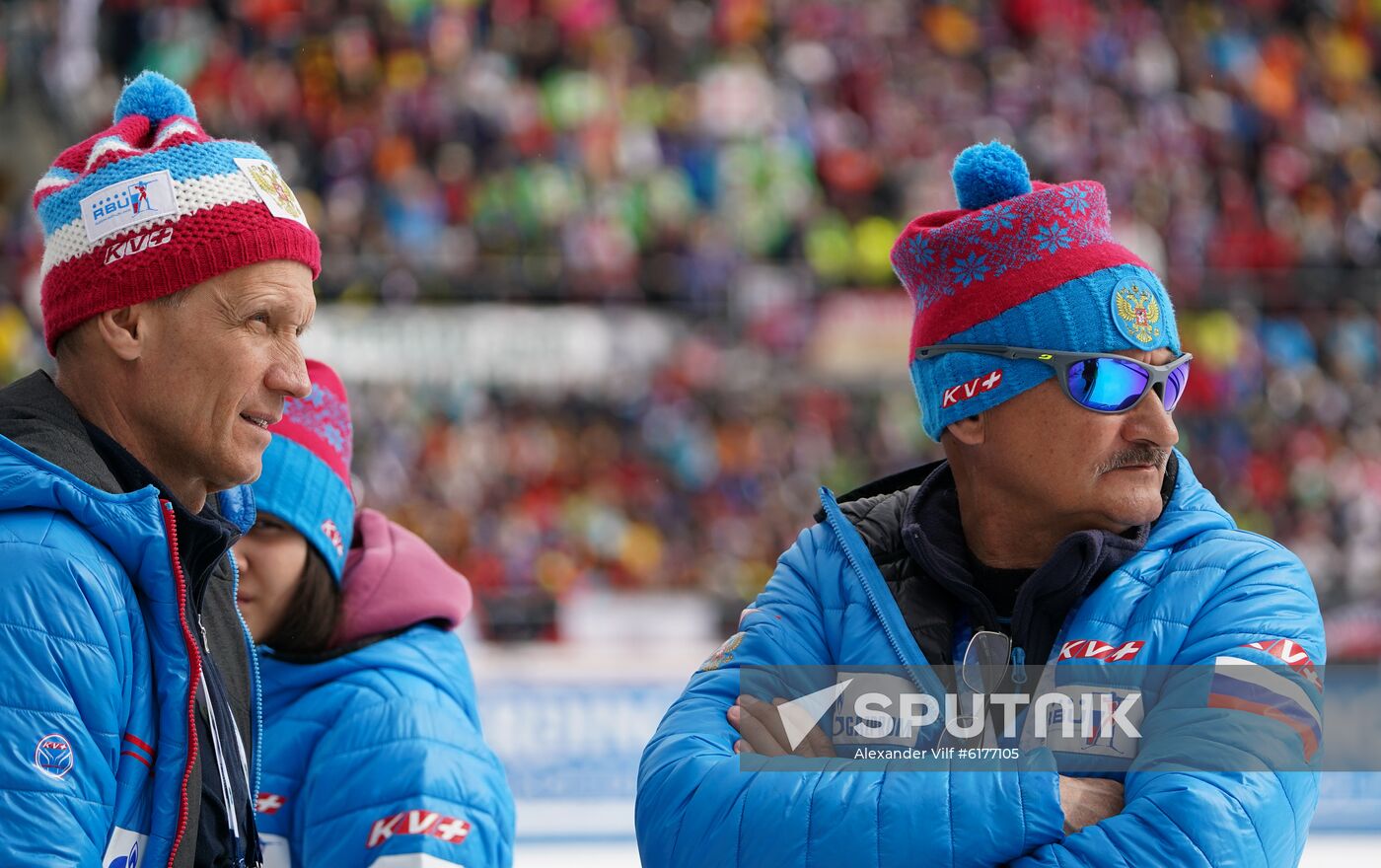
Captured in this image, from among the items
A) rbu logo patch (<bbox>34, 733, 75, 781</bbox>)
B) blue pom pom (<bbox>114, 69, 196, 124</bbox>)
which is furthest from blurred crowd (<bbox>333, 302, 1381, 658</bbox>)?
rbu logo patch (<bbox>34, 733, 75, 781</bbox>)

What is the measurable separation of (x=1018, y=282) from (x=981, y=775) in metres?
0.67

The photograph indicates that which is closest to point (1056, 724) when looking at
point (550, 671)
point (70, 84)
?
point (550, 671)

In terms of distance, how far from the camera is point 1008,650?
2150 millimetres

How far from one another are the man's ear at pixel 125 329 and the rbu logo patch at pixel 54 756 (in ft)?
1.69

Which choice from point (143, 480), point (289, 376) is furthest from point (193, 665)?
point (289, 376)

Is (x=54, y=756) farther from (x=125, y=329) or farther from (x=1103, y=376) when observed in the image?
(x=1103, y=376)

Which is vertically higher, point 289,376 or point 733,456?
point 289,376

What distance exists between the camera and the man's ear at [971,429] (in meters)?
2.30

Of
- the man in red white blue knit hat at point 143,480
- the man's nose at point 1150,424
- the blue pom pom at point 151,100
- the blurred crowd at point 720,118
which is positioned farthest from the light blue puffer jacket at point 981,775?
the blurred crowd at point 720,118

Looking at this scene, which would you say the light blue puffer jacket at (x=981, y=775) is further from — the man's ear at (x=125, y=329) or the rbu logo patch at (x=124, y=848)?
the man's ear at (x=125, y=329)

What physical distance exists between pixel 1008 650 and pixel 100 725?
1125mm

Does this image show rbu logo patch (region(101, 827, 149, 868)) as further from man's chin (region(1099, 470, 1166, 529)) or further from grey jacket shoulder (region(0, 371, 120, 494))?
man's chin (region(1099, 470, 1166, 529))

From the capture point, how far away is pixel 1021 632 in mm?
2150

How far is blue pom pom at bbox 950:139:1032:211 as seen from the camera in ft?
7.42
